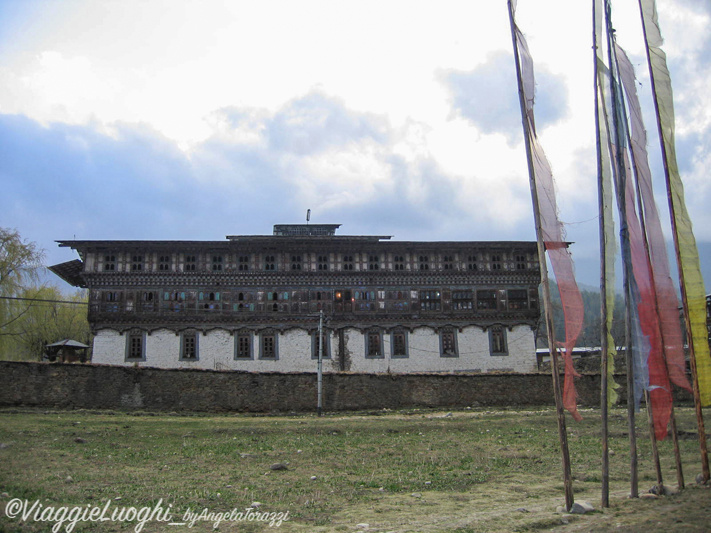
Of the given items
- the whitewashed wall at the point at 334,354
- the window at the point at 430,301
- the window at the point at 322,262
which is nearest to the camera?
the whitewashed wall at the point at 334,354

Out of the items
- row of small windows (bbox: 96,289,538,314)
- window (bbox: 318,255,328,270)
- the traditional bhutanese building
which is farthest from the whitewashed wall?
window (bbox: 318,255,328,270)

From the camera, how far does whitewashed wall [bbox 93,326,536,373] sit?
3953 centimetres

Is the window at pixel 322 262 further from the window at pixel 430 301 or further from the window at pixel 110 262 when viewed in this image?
the window at pixel 110 262

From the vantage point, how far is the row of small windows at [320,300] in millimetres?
40188

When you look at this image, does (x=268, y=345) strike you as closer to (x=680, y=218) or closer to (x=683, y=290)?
(x=683, y=290)

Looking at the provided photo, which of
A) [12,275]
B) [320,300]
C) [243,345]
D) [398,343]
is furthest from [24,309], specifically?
[398,343]

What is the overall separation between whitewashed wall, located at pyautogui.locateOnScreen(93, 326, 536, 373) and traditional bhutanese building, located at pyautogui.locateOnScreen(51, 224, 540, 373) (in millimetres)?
72

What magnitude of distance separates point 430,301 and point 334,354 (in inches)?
314

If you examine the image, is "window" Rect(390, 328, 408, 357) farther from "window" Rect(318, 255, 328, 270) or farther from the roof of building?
the roof of building

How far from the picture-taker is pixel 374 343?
4134 cm

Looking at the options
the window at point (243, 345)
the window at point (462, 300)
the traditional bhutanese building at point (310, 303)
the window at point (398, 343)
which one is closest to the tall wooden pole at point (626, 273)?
the window at point (398, 343)

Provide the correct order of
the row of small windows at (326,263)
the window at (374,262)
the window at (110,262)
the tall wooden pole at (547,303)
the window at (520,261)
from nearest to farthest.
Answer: the tall wooden pole at (547,303), the window at (110,262), the row of small windows at (326,263), the window at (374,262), the window at (520,261)

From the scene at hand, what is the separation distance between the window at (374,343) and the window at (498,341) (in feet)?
26.2

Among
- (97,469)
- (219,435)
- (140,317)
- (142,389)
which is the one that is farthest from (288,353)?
(97,469)
